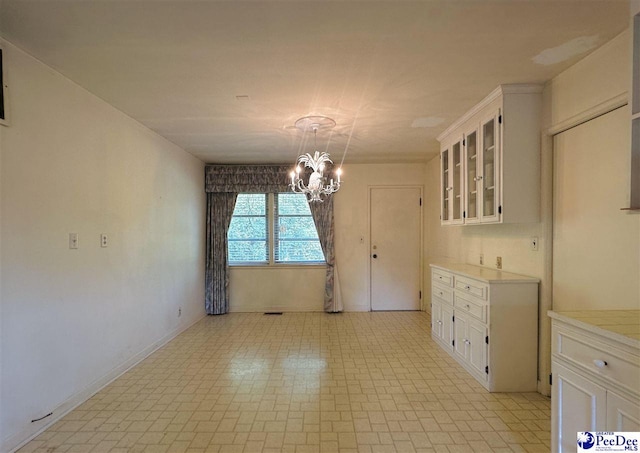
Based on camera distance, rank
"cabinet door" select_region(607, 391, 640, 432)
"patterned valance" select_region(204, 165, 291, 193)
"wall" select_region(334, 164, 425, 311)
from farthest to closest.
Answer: "wall" select_region(334, 164, 425, 311)
"patterned valance" select_region(204, 165, 291, 193)
"cabinet door" select_region(607, 391, 640, 432)

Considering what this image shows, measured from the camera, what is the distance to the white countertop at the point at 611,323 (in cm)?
130

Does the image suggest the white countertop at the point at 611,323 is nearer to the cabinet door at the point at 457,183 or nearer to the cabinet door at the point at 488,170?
the cabinet door at the point at 488,170

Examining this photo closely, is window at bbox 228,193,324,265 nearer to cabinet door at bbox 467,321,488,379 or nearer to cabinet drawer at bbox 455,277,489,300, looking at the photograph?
cabinet drawer at bbox 455,277,489,300

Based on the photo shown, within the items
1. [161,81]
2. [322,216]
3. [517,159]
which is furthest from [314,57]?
[322,216]

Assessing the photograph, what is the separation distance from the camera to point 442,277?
11.9 feet

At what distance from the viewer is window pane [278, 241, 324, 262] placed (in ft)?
17.8

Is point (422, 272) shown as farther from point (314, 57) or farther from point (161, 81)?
point (161, 81)

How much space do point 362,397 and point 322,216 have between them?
313 centimetres

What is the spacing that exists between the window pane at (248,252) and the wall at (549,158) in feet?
10.6

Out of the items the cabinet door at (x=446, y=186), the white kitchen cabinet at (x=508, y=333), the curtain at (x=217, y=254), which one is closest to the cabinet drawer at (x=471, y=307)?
the white kitchen cabinet at (x=508, y=333)

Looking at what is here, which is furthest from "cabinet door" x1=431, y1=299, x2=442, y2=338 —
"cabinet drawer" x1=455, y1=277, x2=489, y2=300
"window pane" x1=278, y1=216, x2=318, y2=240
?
"window pane" x1=278, y1=216, x2=318, y2=240

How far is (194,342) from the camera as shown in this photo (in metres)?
3.88

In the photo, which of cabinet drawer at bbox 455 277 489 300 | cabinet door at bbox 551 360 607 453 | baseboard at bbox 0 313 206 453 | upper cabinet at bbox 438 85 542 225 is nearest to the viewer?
cabinet door at bbox 551 360 607 453

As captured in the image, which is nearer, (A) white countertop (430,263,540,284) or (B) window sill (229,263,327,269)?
(A) white countertop (430,263,540,284)
